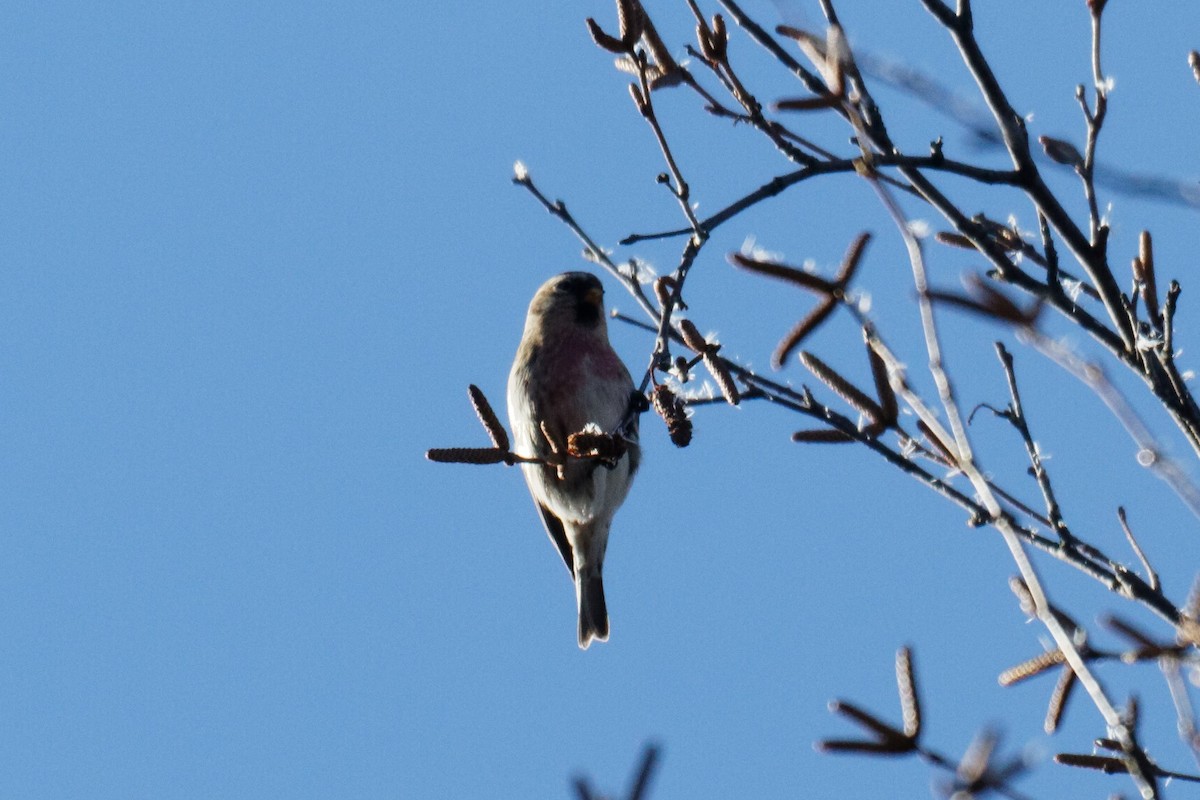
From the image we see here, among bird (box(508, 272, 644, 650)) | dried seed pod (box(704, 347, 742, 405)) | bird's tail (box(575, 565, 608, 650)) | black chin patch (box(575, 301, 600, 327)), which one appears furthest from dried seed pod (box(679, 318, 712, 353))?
bird's tail (box(575, 565, 608, 650))

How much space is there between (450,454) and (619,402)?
3565 mm

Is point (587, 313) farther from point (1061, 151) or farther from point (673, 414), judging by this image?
point (1061, 151)

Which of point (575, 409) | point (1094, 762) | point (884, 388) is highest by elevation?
point (575, 409)

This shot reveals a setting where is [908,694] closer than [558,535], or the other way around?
[908,694]

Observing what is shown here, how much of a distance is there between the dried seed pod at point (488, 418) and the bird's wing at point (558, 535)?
401 centimetres

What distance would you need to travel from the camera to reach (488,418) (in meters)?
3.07

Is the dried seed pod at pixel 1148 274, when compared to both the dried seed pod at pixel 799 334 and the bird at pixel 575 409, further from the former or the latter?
the bird at pixel 575 409

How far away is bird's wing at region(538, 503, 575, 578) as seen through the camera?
716cm

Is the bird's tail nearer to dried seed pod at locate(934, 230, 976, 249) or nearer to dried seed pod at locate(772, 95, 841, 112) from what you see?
dried seed pod at locate(934, 230, 976, 249)

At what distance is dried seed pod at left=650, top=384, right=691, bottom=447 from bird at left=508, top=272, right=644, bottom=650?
2965 millimetres

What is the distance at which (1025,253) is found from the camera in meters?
3.13

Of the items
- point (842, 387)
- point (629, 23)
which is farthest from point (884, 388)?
point (629, 23)

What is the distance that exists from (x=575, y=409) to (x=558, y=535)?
89 cm

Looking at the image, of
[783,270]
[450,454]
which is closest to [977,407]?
[783,270]
